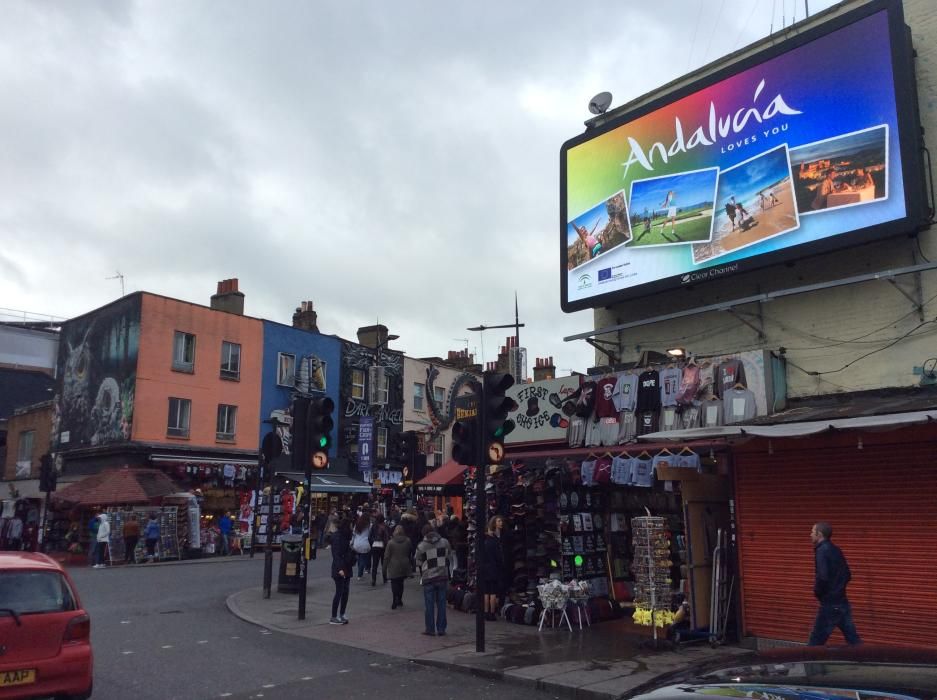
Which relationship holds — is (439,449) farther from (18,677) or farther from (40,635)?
(18,677)

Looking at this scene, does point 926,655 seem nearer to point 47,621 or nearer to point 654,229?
point 47,621

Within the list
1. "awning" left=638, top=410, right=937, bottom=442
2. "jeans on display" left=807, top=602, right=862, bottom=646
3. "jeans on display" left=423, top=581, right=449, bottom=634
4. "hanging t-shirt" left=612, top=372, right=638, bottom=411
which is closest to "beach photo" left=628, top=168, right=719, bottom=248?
"hanging t-shirt" left=612, top=372, right=638, bottom=411

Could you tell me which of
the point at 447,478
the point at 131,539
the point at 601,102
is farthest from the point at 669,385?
the point at 131,539

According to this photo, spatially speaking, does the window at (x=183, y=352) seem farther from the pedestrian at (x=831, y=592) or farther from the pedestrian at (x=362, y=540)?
the pedestrian at (x=831, y=592)

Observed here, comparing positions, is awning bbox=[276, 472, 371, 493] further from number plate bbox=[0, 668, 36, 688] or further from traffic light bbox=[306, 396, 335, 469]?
number plate bbox=[0, 668, 36, 688]

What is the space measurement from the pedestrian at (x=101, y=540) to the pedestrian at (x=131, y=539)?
0.57 meters

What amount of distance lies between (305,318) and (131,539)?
1602 cm

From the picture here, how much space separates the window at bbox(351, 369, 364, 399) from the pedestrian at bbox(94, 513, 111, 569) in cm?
1601

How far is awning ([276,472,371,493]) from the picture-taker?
3531cm

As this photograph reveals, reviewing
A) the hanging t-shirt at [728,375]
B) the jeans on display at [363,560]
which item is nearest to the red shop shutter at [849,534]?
the hanging t-shirt at [728,375]

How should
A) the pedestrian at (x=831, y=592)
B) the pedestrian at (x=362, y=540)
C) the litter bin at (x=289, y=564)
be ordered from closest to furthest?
1. the pedestrian at (x=831, y=592)
2. the litter bin at (x=289, y=564)
3. the pedestrian at (x=362, y=540)

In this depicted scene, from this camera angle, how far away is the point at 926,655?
305 centimetres

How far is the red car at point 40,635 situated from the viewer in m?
7.02

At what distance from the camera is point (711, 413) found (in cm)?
1329
